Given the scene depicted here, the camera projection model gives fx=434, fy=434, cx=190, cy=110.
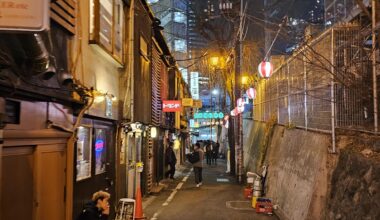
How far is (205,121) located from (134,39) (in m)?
65.6

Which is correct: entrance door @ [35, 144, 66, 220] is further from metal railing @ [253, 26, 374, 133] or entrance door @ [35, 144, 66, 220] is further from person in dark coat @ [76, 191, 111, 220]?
metal railing @ [253, 26, 374, 133]

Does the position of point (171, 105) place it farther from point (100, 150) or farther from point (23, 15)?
point (23, 15)

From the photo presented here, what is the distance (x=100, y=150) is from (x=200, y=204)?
6.17 m

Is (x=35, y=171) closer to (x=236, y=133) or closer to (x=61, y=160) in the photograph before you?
(x=61, y=160)

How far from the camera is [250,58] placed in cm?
3469

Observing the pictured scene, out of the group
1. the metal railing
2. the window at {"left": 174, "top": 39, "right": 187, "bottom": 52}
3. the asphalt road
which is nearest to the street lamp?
the asphalt road

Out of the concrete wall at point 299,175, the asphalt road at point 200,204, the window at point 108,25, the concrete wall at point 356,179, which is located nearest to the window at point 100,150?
the window at point 108,25

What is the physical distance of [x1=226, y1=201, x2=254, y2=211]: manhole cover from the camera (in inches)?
639

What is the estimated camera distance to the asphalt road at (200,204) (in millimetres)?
14562

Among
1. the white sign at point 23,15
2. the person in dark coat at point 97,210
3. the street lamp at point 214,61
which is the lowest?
the person in dark coat at point 97,210

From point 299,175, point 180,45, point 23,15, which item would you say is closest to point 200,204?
point 299,175

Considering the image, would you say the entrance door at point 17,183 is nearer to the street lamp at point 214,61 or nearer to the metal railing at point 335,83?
the metal railing at point 335,83

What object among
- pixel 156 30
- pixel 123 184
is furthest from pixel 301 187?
pixel 156 30

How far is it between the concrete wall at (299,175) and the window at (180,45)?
32.8 meters
